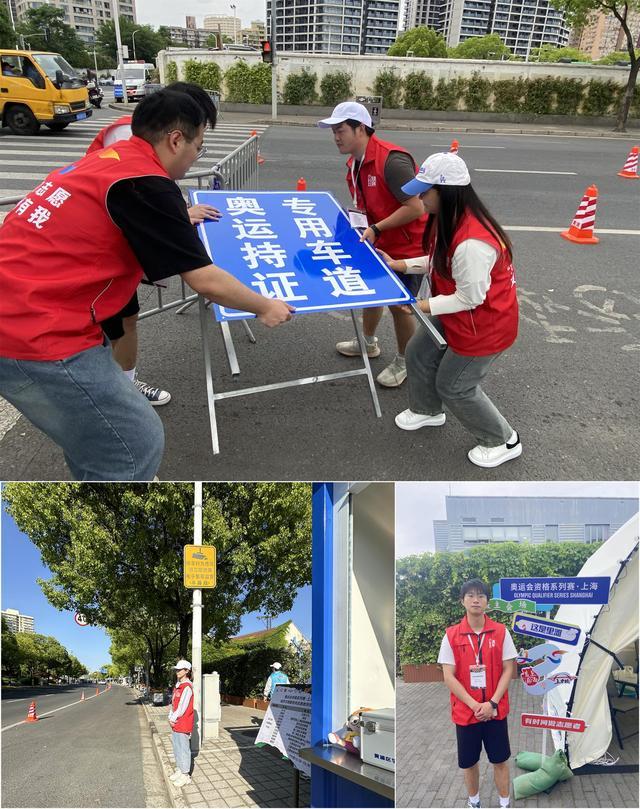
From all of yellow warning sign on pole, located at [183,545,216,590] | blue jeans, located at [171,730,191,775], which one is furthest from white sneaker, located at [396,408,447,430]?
blue jeans, located at [171,730,191,775]

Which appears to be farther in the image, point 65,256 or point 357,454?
point 357,454

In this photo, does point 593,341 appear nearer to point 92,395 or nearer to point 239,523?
point 239,523

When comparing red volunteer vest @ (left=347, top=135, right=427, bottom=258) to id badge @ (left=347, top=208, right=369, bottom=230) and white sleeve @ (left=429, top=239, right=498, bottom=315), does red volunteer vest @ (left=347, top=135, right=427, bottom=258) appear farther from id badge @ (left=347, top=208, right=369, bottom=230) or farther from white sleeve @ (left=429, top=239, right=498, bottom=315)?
white sleeve @ (left=429, top=239, right=498, bottom=315)

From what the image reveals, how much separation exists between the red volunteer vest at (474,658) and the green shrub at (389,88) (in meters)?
25.7

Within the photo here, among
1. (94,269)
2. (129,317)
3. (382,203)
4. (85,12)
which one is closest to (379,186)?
(382,203)

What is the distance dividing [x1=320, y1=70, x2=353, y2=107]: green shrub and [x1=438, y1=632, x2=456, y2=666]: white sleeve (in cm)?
2550

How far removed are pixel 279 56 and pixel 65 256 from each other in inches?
1029

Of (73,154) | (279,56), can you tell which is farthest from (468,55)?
(73,154)

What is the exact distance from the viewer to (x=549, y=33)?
5984 inches

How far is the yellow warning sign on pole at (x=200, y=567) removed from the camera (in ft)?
16.1

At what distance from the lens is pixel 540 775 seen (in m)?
2.35

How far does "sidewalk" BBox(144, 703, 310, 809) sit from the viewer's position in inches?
169

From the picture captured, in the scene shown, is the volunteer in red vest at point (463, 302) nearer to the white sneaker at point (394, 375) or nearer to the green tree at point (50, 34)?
the white sneaker at point (394, 375)

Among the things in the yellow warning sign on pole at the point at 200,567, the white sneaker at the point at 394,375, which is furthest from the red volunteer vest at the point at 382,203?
the yellow warning sign on pole at the point at 200,567
